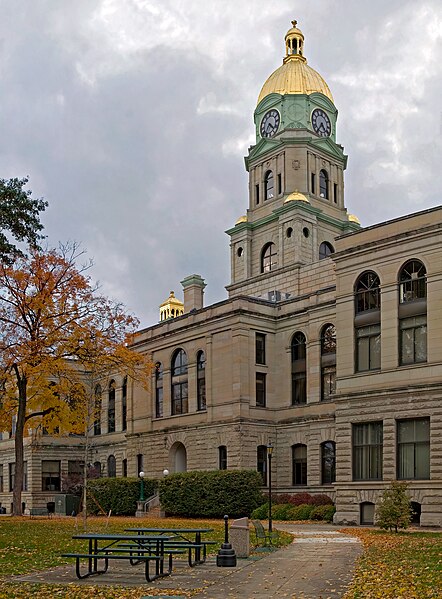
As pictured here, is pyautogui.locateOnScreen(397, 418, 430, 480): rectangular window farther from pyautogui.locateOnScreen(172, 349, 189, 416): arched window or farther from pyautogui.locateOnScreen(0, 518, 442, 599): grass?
pyautogui.locateOnScreen(172, 349, 189, 416): arched window

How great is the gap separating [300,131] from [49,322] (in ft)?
115

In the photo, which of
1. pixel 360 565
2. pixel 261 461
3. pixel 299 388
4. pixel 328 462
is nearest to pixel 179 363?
pixel 299 388

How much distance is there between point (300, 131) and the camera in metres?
69.8

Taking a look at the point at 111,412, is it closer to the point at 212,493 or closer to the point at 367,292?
the point at 212,493

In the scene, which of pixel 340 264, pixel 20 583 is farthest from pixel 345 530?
pixel 20 583

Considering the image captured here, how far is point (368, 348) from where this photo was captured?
39.9 m

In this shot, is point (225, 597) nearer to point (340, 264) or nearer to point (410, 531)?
point (410, 531)

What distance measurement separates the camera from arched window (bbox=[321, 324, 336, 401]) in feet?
172

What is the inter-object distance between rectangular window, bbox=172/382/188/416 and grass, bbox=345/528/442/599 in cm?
3166

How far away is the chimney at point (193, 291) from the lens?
7181 centimetres

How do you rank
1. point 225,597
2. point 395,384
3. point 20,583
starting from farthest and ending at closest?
point 395,384
point 20,583
point 225,597

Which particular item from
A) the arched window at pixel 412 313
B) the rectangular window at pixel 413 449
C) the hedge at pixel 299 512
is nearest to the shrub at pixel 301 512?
the hedge at pixel 299 512

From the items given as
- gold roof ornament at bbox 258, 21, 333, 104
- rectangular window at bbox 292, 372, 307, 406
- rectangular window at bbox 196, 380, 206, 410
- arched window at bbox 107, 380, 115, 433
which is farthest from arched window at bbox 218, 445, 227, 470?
gold roof ornament at bbox 258, 21, 333, 104

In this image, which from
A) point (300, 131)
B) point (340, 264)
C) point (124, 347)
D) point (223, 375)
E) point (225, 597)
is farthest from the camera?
point (300, 131)
